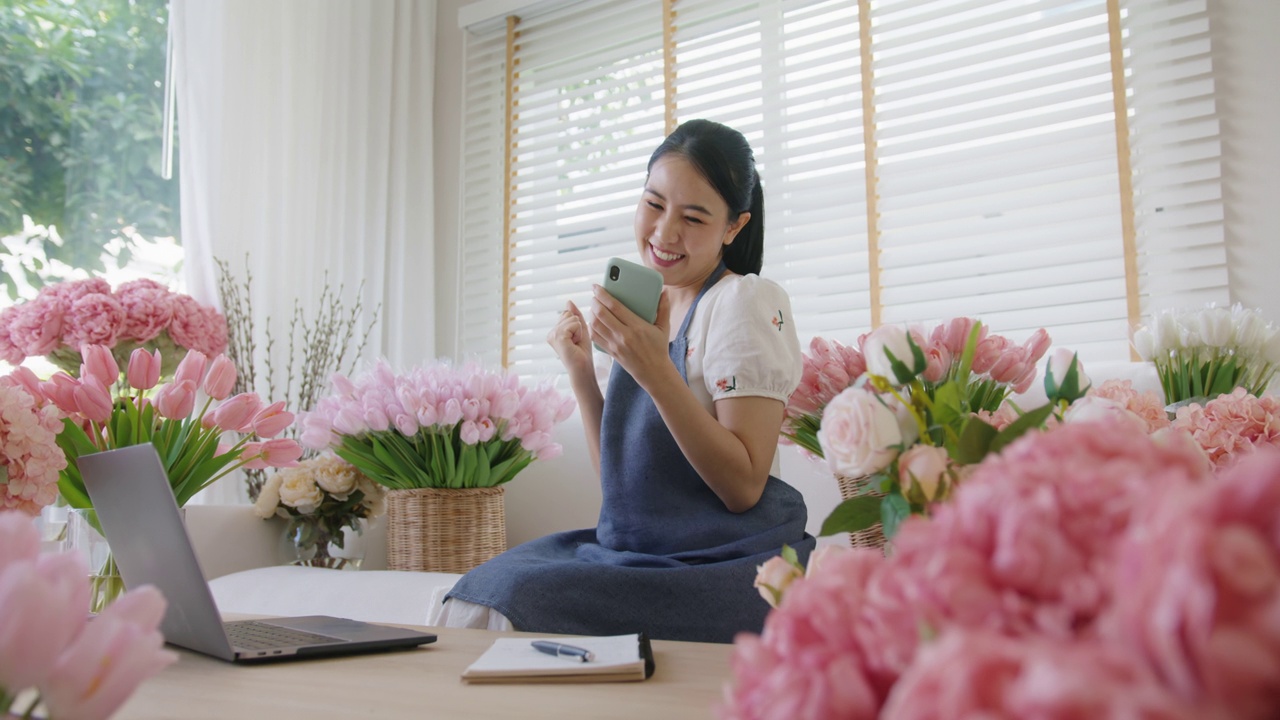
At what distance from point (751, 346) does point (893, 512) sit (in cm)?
104

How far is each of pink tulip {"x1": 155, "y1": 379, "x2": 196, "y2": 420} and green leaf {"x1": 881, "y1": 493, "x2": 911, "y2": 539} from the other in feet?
2.77

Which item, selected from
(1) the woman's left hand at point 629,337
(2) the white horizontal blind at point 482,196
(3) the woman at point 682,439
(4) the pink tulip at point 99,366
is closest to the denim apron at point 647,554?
(3) the woman at point 682,439

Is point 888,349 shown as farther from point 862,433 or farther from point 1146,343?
point 1146,343

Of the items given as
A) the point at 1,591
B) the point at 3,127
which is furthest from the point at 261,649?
the point at 3,127

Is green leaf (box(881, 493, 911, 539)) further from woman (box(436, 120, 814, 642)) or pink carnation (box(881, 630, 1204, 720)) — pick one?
woman (box(436, 120, 814, 642))

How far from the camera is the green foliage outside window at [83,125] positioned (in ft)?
8.26

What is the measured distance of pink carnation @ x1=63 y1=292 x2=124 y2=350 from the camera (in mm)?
2008

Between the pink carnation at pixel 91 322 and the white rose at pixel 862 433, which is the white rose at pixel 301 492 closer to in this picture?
the pink carnation at pixel 91 322

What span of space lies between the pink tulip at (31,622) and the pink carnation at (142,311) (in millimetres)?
1995

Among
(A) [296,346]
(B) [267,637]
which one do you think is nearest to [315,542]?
(A) [296,346]

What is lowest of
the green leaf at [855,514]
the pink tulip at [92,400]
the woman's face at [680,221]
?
the green leaf at [855,514]

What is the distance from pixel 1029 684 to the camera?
6.9 inches

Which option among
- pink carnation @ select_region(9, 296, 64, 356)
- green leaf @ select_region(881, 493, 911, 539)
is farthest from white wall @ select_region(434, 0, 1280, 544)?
green leaf @ select_region(881, 493, 911, 539)

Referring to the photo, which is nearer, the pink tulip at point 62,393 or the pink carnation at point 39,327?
the pink tulip at point 62,393
